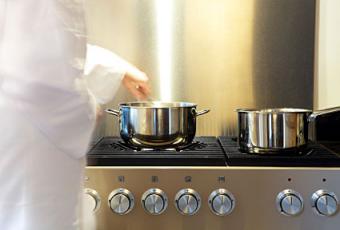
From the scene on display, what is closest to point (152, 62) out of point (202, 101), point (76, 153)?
point (202, 101)

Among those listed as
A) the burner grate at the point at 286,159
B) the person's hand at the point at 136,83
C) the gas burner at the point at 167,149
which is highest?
the person's hand at the point at 136,83

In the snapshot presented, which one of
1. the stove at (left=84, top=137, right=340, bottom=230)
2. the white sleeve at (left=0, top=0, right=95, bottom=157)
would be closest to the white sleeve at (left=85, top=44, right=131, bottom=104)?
the stove at (left=84, top=137, right=340, bottom=230)

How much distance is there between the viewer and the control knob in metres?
0.93

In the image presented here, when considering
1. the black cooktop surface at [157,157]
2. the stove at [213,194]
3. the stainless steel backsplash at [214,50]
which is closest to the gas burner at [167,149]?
the black cooktop surface at [157,157]

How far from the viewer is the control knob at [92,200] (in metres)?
0.93

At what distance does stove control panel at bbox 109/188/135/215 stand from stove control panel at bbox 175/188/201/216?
90 mm

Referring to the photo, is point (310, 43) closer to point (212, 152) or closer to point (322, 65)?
point (322, 65)

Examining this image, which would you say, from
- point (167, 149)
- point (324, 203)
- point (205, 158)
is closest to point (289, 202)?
point (324, 203)

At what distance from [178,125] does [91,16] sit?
0.52 metres

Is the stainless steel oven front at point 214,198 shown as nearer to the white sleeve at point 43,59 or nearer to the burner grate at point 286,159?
the burner grate at point 286,159

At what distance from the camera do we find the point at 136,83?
1219mm

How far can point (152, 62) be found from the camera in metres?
1.39

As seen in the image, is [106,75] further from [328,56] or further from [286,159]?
[328,56]

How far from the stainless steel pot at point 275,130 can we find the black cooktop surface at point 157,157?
0.26 feet
